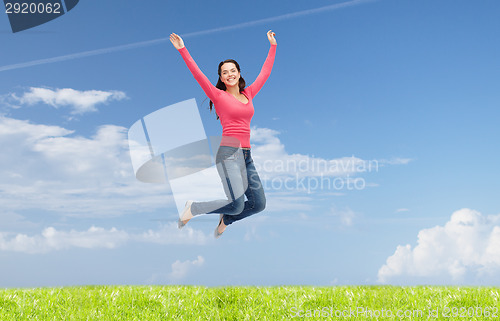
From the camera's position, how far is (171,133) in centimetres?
732

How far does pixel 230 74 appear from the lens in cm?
716

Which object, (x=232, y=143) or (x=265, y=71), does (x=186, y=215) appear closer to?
(x=232, y=143)

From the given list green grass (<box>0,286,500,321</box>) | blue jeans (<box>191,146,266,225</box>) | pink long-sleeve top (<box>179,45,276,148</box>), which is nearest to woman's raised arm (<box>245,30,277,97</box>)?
pink long-sleeve top (<box>179,45,276,148</box>)

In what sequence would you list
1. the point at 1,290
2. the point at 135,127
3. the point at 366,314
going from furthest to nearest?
1. the point at 1,290
2. the point at 135,127
3. the point at 366,314

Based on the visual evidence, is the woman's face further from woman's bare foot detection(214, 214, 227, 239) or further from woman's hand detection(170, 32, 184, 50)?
woman's bare foot detection(214, 214, 227, 239)

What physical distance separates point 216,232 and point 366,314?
261 centimetres

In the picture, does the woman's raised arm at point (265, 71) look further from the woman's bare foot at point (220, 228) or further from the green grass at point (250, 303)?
the green grass at point (250, 303)

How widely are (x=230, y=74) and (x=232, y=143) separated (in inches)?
42.6

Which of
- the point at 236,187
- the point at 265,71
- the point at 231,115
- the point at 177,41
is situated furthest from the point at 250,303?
the point at 177,41

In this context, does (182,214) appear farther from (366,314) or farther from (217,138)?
(366,314)

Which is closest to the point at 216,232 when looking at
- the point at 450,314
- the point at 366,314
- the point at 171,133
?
the point at 171,133

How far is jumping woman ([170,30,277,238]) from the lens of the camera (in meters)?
6.85

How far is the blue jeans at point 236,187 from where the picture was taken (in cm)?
688

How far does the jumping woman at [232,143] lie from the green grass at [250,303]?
132 cm
